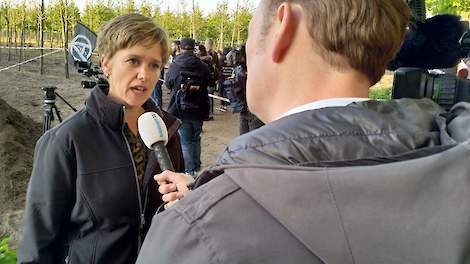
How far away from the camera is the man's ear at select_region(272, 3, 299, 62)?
892 mm

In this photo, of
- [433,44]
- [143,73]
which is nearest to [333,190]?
[433,44]

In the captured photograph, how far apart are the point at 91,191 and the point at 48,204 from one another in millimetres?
161

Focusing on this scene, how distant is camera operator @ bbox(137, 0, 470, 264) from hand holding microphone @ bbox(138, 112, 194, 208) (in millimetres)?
526

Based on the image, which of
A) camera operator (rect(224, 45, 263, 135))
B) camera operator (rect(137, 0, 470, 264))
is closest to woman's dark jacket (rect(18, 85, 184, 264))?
camera operator (rect(137, 0, 470, 264))

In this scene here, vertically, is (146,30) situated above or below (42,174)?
above

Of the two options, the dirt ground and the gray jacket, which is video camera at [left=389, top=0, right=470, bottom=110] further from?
the dirt ground

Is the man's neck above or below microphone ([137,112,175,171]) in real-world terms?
above

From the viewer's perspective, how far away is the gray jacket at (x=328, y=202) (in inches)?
26.9

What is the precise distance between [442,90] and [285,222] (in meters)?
1.09

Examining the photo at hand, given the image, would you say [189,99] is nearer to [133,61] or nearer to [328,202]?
[133,61]

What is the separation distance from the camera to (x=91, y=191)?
5.73ft

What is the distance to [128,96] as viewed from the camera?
6.71ft

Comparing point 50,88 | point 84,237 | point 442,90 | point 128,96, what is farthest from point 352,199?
point 50,88

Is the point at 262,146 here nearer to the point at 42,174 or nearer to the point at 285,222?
the point at 285,222
